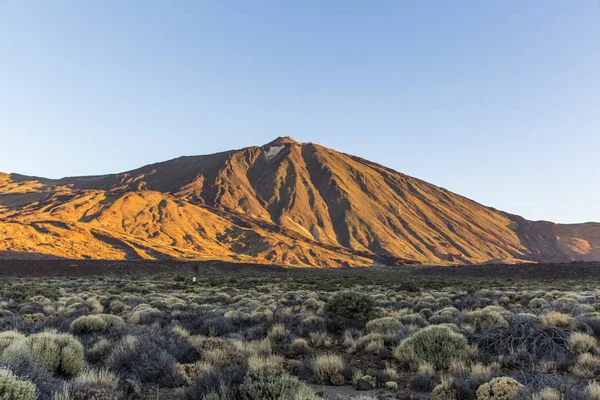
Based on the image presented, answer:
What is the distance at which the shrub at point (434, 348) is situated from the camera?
7.91 m

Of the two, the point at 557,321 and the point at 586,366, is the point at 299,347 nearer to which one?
the point at 586,366

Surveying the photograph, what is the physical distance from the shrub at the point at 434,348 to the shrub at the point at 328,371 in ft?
5.07

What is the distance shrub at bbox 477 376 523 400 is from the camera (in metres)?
5.43

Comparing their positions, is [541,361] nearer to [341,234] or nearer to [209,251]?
[209,251]

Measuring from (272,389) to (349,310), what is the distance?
818 centimetres

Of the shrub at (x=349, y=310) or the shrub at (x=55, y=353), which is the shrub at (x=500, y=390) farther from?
the shrub at (x=349, y=310)

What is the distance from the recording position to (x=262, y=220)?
134750mm

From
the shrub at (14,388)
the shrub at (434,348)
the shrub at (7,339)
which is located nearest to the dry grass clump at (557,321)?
the shrub at (434,348)

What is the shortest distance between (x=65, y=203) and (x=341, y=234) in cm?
8918

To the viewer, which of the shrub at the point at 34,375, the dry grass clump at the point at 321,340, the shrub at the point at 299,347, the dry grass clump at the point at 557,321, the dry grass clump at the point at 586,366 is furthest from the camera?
the dry grass clump at the point at 321,340

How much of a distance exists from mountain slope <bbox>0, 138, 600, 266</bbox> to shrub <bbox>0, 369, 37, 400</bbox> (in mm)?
70844

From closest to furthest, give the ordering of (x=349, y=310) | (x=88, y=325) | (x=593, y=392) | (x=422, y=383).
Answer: (x=593, y=392), (x=422, y=383), (x=88, y=325), (x=349, y=310)

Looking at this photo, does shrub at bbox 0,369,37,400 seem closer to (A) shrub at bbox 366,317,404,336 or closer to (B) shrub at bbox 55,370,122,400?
(B) shrub at bbox 55,370,122,400

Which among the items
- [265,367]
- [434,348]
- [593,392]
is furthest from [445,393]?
[265,367]
